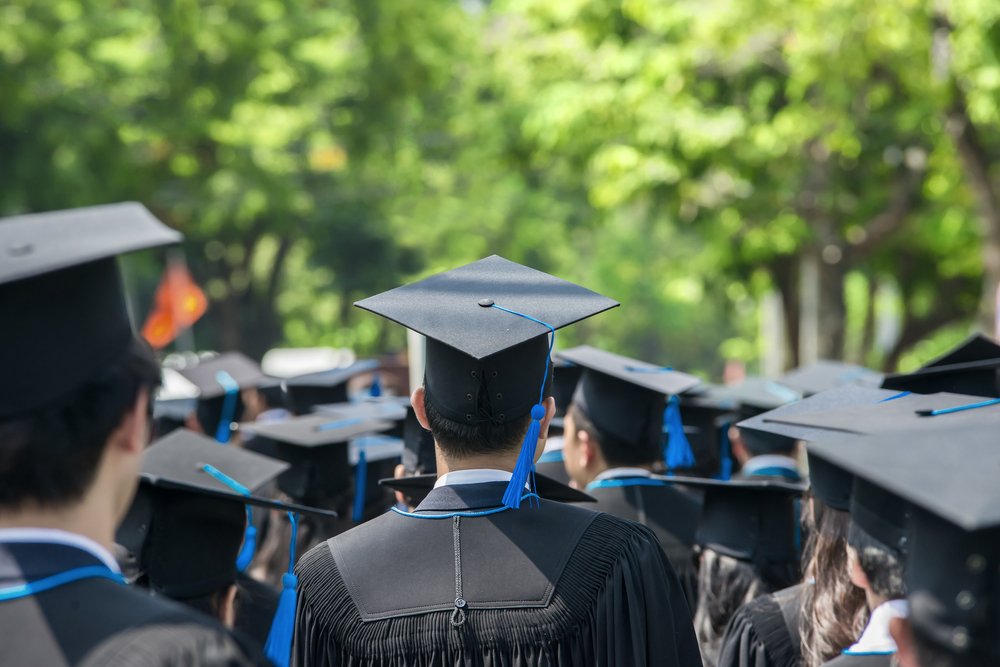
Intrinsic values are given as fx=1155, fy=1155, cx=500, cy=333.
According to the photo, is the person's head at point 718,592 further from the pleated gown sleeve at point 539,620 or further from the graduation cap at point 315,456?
the graduation cap at point 315,456

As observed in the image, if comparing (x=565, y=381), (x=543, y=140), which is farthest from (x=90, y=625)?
(x=543, y=140)

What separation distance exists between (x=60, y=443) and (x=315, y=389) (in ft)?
16.7

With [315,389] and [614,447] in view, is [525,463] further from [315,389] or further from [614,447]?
[315,389]

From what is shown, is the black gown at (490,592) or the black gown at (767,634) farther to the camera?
the black gown at (767,634)

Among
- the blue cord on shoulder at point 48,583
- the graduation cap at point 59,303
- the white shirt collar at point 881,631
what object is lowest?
the white shirt collar at point 881,631

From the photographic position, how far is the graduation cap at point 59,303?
58.0 inches

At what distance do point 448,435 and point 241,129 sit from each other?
1601 centimetres

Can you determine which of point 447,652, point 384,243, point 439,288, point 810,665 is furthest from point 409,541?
point 384,243

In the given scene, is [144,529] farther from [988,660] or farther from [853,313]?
[853,313]

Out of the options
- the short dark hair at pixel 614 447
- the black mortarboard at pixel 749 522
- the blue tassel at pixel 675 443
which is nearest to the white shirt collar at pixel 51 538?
the black mortarboard at pixel 749 522

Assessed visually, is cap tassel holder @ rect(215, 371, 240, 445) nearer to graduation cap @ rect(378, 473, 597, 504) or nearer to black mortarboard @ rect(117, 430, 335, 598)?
black mortarboard @ rect(117, 430, 335, 598)

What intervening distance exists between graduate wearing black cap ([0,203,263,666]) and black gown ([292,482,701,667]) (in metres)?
0.75

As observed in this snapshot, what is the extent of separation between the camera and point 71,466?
4.82 ft

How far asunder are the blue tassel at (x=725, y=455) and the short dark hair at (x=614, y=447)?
1.21 m
